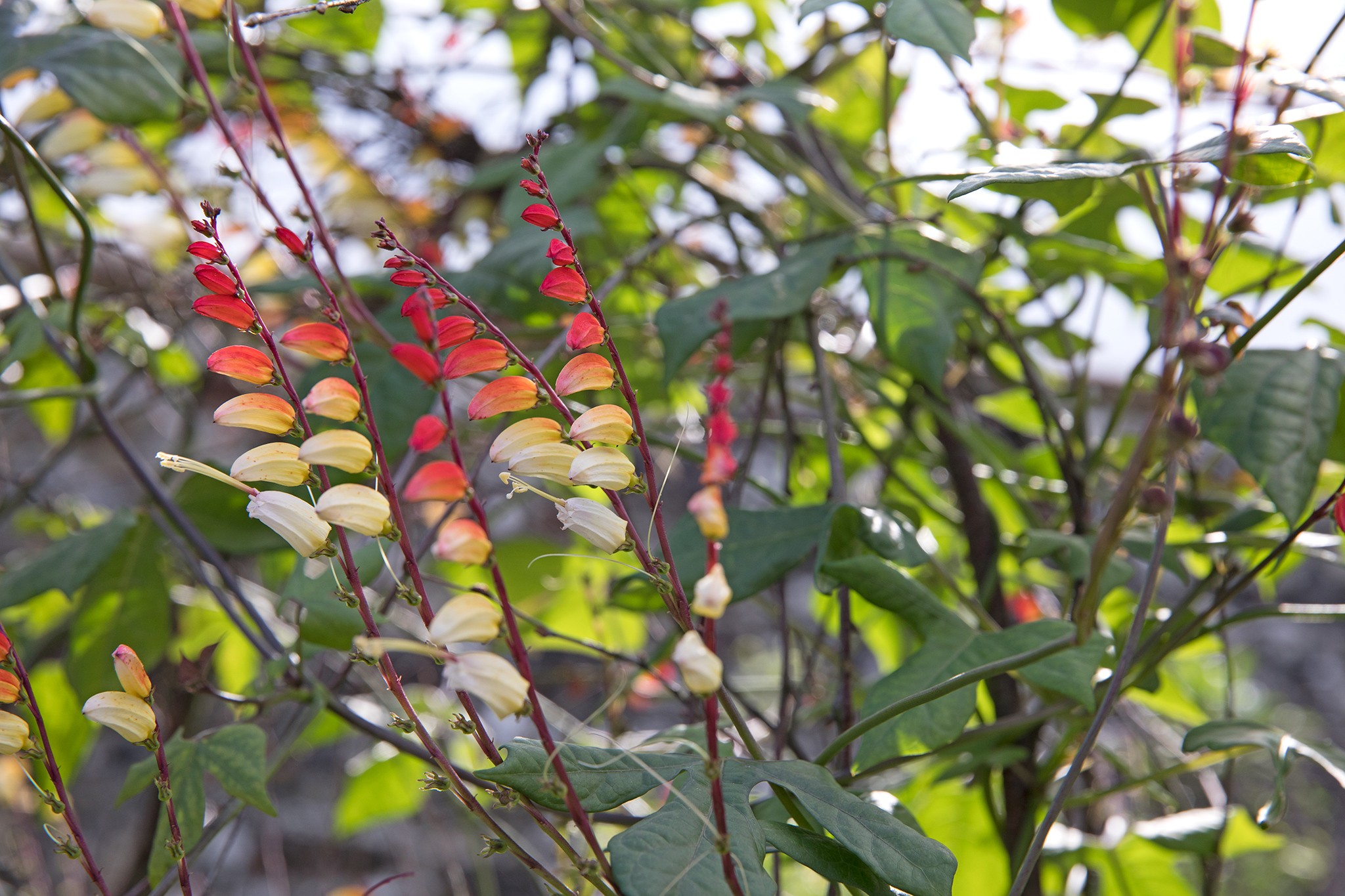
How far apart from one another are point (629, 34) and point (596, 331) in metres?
0.56

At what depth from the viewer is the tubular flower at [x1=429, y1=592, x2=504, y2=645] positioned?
0.31m

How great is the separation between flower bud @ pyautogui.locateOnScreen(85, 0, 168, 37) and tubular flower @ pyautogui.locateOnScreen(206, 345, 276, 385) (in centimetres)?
37

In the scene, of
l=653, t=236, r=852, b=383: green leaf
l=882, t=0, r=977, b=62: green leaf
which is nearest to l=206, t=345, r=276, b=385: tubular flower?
l=653, t=236, r=852, b=383: green leaf

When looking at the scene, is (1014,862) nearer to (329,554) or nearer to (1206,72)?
(329,554)

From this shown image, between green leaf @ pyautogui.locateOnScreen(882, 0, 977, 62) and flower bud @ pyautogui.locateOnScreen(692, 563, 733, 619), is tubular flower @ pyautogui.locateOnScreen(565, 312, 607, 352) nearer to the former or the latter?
flower bud @ pyautogui.locateOnScreen(692, 563, 733, 619)

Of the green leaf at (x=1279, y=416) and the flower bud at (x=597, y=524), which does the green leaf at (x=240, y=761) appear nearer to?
the flower bud at (x=597, y=524)

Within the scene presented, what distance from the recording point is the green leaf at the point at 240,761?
460 millimetres

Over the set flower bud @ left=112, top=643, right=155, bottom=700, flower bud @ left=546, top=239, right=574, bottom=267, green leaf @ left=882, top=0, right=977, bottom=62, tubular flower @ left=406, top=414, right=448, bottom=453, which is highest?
green leaf @ left=882, top=0, right=977, bottom=62

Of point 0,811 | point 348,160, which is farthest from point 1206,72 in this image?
point 0,811

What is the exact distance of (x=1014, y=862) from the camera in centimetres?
67

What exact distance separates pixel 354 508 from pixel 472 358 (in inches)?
2.9

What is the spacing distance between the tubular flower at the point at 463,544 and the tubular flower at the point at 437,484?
0.01 metres

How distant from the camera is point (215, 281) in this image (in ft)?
1.18

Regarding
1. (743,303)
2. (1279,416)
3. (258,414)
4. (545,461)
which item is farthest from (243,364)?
(1279,416)
